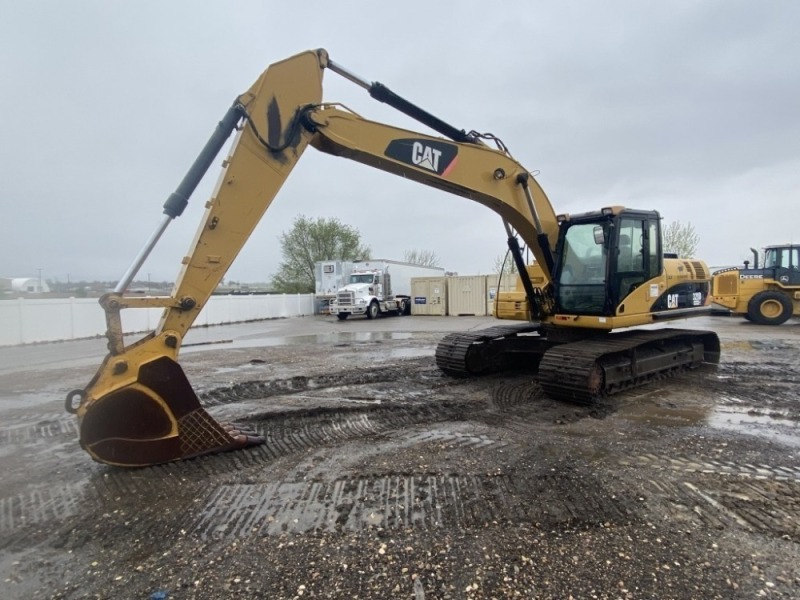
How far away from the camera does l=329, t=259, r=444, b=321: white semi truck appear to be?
2439 cm

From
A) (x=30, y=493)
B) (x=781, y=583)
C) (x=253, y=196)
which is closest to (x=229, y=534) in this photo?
(x=30, y=493)

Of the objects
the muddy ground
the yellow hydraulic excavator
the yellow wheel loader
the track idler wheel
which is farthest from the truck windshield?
the track idler wheel

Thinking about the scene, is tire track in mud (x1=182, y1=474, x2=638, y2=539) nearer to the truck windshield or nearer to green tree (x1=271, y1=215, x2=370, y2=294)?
the truck windshield

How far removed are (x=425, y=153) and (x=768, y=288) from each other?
1736cm

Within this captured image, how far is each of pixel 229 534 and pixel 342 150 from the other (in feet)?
11.9

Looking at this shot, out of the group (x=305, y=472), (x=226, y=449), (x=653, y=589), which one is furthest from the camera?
(x=226, y=449)

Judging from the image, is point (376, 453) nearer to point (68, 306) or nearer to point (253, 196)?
point (253, 196)

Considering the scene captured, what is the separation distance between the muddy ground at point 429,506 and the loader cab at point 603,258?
1445mm

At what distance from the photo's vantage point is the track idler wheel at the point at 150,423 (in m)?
3.49

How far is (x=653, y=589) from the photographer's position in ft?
7.41

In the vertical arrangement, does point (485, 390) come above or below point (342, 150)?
below

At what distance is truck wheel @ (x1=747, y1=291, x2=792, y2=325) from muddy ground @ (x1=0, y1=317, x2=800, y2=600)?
1327 centimetres

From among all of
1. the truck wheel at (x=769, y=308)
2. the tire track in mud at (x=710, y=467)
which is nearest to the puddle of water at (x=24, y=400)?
the tire track in mud at (x=710, y=467)

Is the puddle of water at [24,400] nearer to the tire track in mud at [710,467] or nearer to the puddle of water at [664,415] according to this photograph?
the tire track in mud at [710,467]
